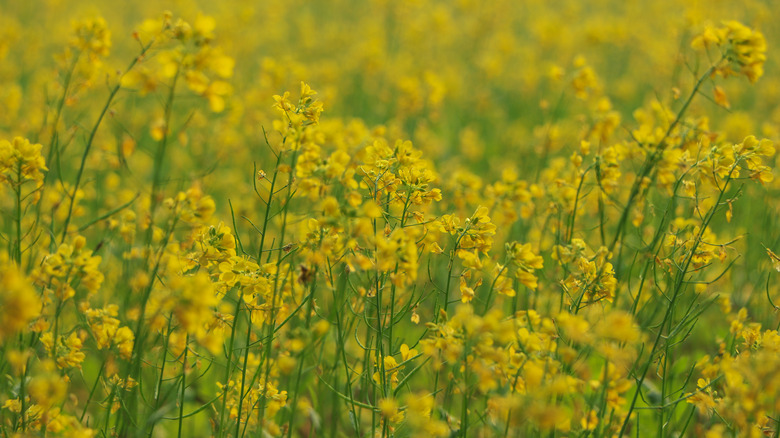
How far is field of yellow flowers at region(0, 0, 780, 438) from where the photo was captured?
5.49 ft

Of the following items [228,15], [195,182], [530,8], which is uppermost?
[530,8]

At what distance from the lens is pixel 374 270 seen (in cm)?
203

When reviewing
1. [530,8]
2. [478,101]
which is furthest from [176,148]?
[530,8]

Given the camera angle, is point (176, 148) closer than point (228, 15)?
Yes

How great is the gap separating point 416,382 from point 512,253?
138 cm

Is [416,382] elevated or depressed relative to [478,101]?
depressed

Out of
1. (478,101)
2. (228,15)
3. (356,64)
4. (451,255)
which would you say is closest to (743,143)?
(451,255)

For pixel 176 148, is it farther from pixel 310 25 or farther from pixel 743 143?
pixel 743 143

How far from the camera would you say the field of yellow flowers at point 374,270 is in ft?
5.49

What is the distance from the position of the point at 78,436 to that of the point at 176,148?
4655mm

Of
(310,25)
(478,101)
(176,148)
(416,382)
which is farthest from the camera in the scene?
(310,25)

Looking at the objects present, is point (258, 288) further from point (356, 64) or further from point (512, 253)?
point (356, 64)

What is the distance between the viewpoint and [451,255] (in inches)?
79.0

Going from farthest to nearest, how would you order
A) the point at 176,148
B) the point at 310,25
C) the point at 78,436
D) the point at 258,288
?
the point at 310,25
the point at 176,148
the point at 258,288
the point at 78,436
